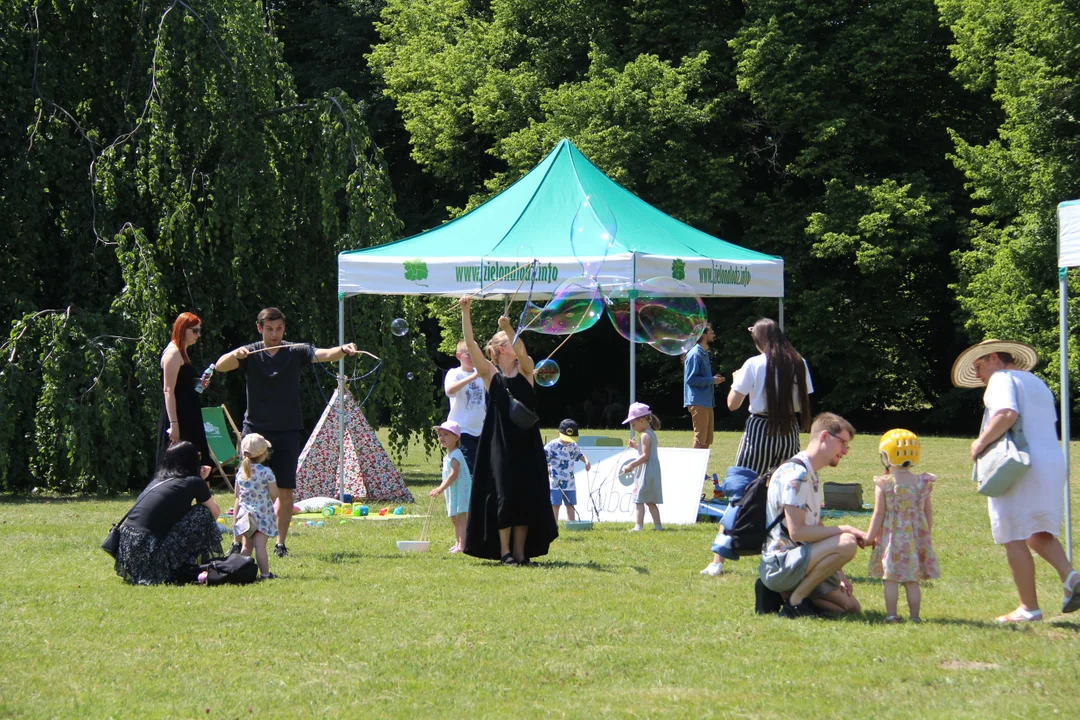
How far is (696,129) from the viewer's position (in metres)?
30.4

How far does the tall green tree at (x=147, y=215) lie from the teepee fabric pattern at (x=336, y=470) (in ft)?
6.83

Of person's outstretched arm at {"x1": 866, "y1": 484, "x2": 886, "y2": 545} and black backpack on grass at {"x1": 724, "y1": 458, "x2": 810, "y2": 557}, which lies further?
black backpack on grass at {"x1": 724, "y1": 458, "x2": 810, "y2": 557}

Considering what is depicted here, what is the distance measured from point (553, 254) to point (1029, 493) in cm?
670

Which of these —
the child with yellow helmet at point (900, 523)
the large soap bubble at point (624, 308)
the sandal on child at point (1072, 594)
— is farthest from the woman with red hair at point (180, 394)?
the sandal on child at point (1072, 594)

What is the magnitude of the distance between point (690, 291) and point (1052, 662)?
7.04m

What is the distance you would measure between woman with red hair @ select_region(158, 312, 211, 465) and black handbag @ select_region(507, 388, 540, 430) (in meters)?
2.35

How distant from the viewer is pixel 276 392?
9516 mm

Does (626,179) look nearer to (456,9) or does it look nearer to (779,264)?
(456,9)

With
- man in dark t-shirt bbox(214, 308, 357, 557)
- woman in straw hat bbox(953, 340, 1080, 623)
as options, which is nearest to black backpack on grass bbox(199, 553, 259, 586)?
man in dark t-shirt bbox(214, 308, 357, 557)

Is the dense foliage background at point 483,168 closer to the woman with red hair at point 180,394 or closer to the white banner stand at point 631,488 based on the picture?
the white banner stand at point 631,488

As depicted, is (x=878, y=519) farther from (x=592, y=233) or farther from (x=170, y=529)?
(x=592, y=233)

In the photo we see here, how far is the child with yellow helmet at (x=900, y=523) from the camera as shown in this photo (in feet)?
22.8

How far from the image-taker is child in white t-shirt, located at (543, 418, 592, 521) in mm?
11898

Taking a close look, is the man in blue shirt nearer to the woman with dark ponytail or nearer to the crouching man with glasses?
the woman with dark ponytail
